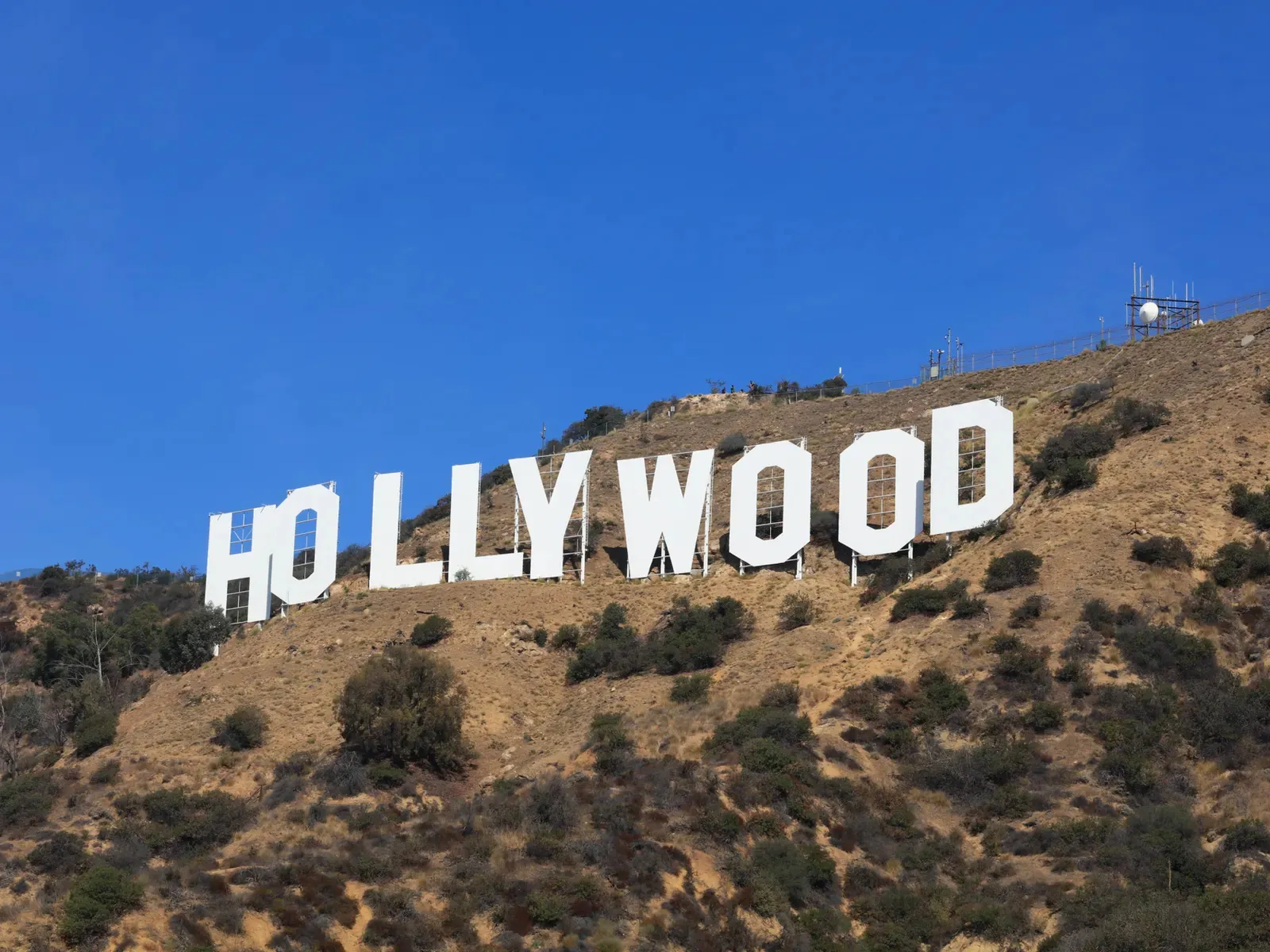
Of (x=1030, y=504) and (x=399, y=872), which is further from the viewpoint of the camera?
(x=1030, y=504)

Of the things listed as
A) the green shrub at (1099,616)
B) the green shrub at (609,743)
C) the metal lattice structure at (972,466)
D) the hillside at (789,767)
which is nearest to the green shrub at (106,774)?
the hillside at (789,767)

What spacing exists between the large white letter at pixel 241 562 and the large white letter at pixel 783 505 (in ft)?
58.2

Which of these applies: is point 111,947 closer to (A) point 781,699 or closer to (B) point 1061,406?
(A) point 781,699

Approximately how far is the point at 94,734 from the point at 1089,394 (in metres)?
36.3

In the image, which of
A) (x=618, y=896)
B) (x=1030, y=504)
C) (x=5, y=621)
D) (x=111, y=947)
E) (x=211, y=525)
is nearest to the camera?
(x=111, y=947)

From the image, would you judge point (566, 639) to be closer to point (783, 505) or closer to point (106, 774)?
point (783, 505)

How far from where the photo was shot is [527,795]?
5153cm

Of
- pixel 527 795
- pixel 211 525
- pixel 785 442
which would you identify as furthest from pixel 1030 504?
pixel 211 525

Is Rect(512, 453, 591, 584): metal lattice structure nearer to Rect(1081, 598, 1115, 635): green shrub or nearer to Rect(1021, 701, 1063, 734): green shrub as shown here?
Rect(1081, 598, 1115, 635): green shrub

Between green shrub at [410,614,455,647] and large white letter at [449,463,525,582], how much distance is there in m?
3.83

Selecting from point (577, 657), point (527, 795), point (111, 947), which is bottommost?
point (111, 947)

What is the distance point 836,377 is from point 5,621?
3837cm

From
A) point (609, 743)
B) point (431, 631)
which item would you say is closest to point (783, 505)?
point (431, 631)

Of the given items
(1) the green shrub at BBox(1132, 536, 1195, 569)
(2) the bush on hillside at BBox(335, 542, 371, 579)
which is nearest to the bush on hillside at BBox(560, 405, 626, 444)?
(2) the bush on hillside at BBox(335, 542, 371, 579)
